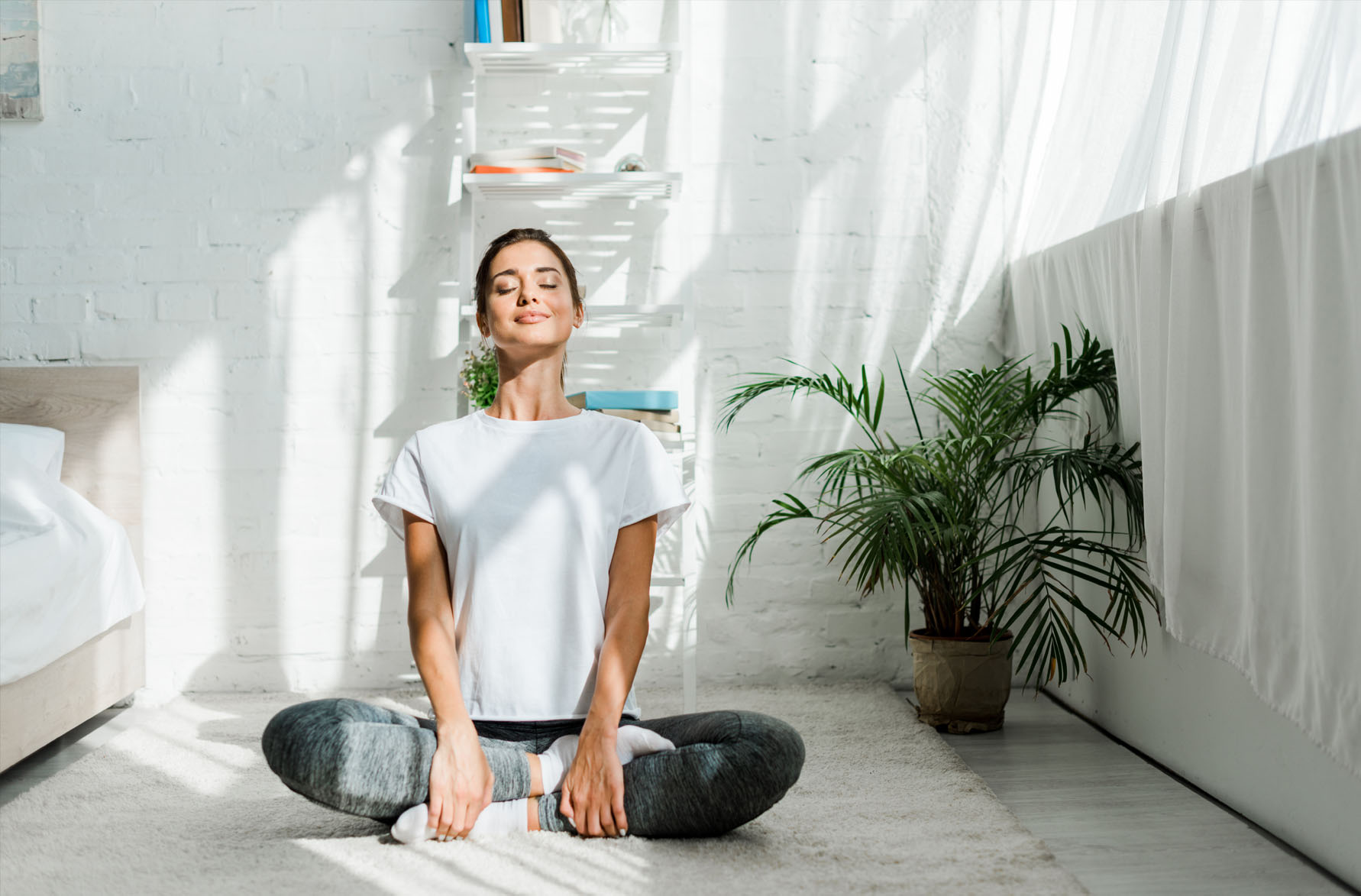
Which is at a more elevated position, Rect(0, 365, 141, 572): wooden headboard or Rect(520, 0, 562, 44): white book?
Rect(520, 0, 562, 44): white book

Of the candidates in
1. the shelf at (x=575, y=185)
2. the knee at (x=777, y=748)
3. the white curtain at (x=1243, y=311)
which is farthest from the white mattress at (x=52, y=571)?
the white curtain at (x=1243, y=311)

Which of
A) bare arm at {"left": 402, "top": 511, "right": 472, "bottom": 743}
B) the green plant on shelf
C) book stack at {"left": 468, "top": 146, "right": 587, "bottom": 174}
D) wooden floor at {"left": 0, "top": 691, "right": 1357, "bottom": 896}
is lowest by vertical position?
wooden floor at {"left": 0, "top": 691, "right": 1357, "bottom": 896}

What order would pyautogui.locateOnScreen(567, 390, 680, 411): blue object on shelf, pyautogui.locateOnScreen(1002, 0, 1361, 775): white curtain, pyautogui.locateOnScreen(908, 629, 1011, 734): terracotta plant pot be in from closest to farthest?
pyautogui.locateOnScreen(1002, 0, 1361, 775): white curtain
pyautogui.locateOnScreen(908, 629, 1011, 734): terracotta plant pot
pyautogui.locateOnScreen(567, 390, 680, 411): blue object on shelf

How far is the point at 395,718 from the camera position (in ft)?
5.31

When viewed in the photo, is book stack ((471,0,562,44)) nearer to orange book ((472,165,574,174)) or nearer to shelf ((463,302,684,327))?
orange book ((472,165,574,174))

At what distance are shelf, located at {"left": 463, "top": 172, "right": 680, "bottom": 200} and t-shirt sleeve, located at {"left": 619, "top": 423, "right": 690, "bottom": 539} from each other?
40.5 inches

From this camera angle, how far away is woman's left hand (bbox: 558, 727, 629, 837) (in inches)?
59.3

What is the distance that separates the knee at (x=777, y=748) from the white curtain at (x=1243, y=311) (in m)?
0.70

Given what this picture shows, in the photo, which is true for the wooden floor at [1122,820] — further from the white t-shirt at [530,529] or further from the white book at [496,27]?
the white book at [496,27]

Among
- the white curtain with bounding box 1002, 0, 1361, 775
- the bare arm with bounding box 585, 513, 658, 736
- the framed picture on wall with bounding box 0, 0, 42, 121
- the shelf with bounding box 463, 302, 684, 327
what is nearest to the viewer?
the white curtain with bounding box 1002, 0, 1361, 775

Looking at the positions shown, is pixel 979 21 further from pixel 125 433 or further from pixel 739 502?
pixel 125 433

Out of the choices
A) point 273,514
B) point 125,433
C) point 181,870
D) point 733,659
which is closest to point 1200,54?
point 733,659

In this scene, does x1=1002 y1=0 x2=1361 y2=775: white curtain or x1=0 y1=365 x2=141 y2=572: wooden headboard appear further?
x1=0 y1=365 x2=141 y2=572: wooden headboard

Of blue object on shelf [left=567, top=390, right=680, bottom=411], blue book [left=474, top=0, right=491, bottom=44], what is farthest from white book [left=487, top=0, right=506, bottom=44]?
blue object on shelf [left=567, top=390, right=680, bottom=411]
